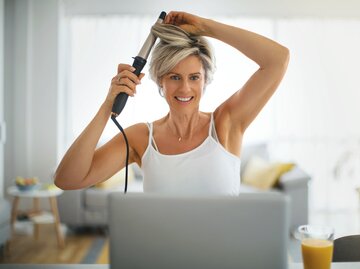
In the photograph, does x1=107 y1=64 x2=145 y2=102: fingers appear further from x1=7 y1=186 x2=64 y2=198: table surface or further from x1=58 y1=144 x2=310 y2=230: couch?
x1=58 y1=144 x2=310 y2=230: couch

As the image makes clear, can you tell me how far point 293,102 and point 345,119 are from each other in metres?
0.60

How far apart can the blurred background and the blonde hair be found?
12.8 ft

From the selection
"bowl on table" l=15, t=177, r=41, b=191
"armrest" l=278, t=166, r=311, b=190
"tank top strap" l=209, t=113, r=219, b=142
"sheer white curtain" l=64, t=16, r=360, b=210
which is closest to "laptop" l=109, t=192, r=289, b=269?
"tank top strap" l=209, t=113, r=219, b=142

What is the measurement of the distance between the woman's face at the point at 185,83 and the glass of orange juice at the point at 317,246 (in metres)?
0.44

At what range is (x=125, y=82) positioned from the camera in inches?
43.6

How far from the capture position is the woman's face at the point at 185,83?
1184 mm

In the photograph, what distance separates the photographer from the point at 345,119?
5129 mm

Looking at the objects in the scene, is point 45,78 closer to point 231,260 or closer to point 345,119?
point 345,119

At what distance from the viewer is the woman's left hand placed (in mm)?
1164

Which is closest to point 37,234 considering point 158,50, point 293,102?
point 293,102

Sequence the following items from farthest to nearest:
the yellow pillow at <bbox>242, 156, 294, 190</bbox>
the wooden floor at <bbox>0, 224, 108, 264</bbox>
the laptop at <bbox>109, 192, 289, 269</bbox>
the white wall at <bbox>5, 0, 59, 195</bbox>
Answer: the white wall at <bbox>5, 0, 59, 195</bbox> → the yellow pillow at <bbox>242, 156, 294, 190</bbox> → the wooden floor at <bbox>0, 224, 108, 264</bbox> → the laptop at <bbox>109, 192, 289, 269</bbox>

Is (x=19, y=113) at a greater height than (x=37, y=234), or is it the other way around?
(x=19, y=113)

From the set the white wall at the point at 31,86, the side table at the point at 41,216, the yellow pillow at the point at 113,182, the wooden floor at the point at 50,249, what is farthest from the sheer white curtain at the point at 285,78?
the wooden floor at the point at 50,249

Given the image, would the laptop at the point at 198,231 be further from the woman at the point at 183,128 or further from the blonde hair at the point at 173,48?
the blonde hair at the point at 173,48
